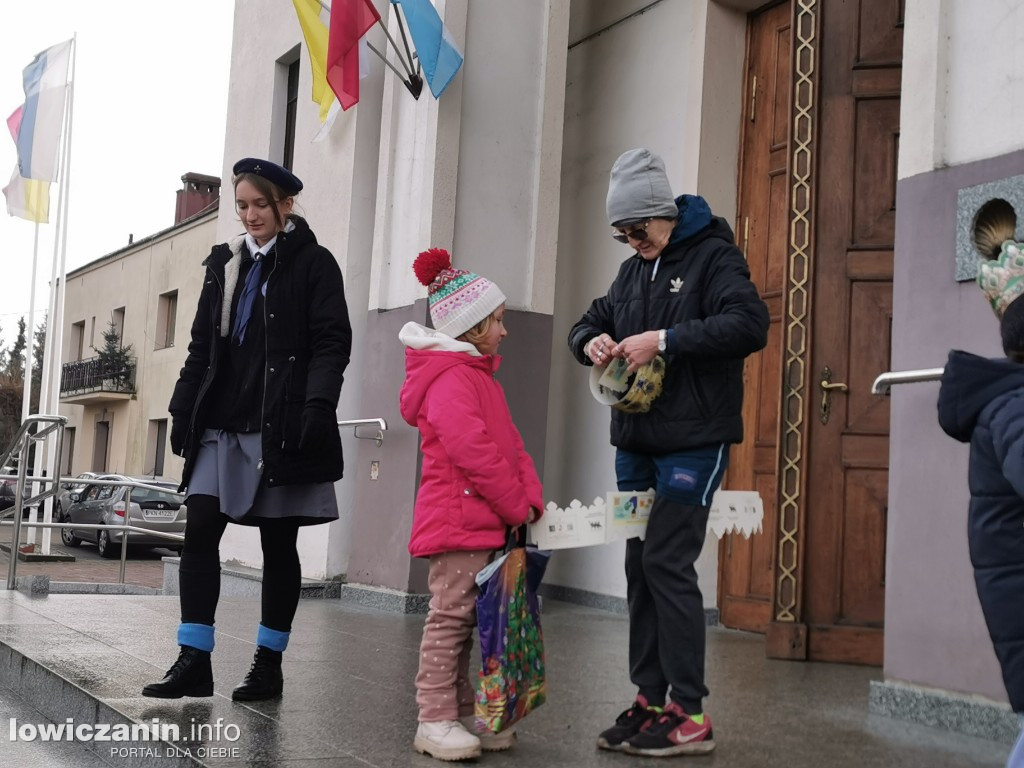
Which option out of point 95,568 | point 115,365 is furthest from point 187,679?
point 115,365

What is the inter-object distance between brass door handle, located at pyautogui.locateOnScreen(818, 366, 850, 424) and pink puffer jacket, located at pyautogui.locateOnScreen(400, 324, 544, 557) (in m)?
2.62

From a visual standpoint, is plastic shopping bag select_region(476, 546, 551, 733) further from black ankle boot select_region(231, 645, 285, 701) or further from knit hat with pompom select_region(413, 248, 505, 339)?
black ankle boot select_region(231, 645, 285, 701)

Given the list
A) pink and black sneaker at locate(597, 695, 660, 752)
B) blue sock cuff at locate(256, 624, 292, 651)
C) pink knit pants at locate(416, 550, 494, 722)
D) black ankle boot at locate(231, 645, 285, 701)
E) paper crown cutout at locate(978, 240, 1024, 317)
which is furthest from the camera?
blue sock cuff at locate(256, 624, 292, 651)

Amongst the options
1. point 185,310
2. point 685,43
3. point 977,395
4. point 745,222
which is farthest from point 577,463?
point 185,310

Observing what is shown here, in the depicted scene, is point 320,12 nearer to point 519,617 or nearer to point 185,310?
point 519,617

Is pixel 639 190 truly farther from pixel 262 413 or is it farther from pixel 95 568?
pixel 95 568

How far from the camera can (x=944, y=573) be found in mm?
4168

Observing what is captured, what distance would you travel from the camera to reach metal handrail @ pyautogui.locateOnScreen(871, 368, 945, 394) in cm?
409

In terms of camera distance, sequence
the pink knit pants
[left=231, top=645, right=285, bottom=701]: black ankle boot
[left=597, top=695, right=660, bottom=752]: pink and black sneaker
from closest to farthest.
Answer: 1. the pink knit pants
2. [left=597, top=695, right=660, bottom=752]: pink and black sneaker
3. [left=231, top=645, right=285, bottom=701]: black ankle boot

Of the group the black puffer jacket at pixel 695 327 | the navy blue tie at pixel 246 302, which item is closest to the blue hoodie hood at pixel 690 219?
the black puffer jacket at pixel 695 327

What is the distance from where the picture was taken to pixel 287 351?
426 cm

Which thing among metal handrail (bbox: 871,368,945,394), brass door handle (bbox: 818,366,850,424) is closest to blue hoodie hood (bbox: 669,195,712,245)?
metal handrail (bbox: 871,368,945,394)

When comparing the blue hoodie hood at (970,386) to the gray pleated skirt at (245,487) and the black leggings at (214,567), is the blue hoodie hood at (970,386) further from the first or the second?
the black leggings at (214,567)

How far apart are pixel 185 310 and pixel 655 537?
31889 mm
